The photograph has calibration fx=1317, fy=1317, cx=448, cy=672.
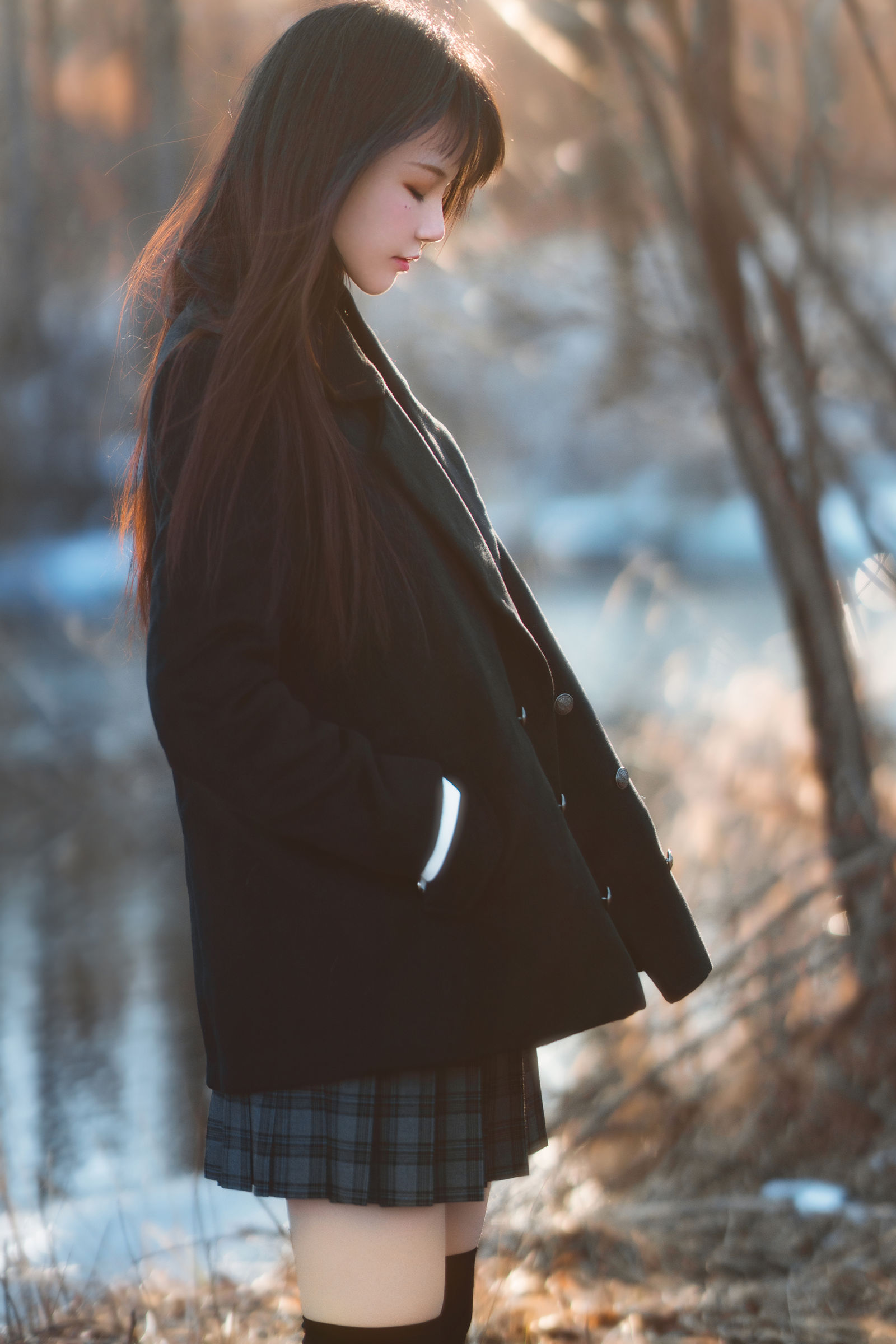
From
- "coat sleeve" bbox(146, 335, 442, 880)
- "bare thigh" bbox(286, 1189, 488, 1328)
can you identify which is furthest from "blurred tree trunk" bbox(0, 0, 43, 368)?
"bare thigh" bbox(286, 1189, 488, 1328)

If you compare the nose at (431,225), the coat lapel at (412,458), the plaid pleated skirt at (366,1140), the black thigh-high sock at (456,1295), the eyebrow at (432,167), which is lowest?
the black thigh-high sock at (456,1295)

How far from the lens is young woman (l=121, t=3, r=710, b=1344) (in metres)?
1.09

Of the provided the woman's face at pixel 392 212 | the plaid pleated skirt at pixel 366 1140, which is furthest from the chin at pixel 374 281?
the plaid pleated skirt at pixel 366 1140

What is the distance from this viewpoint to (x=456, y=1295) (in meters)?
1.31

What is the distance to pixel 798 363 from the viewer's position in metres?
2.92

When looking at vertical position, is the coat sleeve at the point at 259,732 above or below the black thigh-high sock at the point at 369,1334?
above

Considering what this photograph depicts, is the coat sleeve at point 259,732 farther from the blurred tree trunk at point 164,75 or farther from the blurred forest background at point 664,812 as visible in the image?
the blurred tree trunk at point 164,75

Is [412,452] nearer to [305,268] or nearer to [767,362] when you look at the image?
[305,268]

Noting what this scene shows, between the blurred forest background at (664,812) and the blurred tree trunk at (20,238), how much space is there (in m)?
0.64

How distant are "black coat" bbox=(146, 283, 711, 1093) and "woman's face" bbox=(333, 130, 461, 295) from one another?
0.07 metres

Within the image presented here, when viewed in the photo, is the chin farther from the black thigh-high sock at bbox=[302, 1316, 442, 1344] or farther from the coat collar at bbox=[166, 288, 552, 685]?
the black thigh-high sock at bbox=[302, 1316, 442, 1344]

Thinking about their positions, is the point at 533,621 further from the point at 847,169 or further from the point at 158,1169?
the point at 847,169

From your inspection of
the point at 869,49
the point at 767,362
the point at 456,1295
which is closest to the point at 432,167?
the point at 456,1295

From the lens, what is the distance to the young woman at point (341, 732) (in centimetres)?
109
